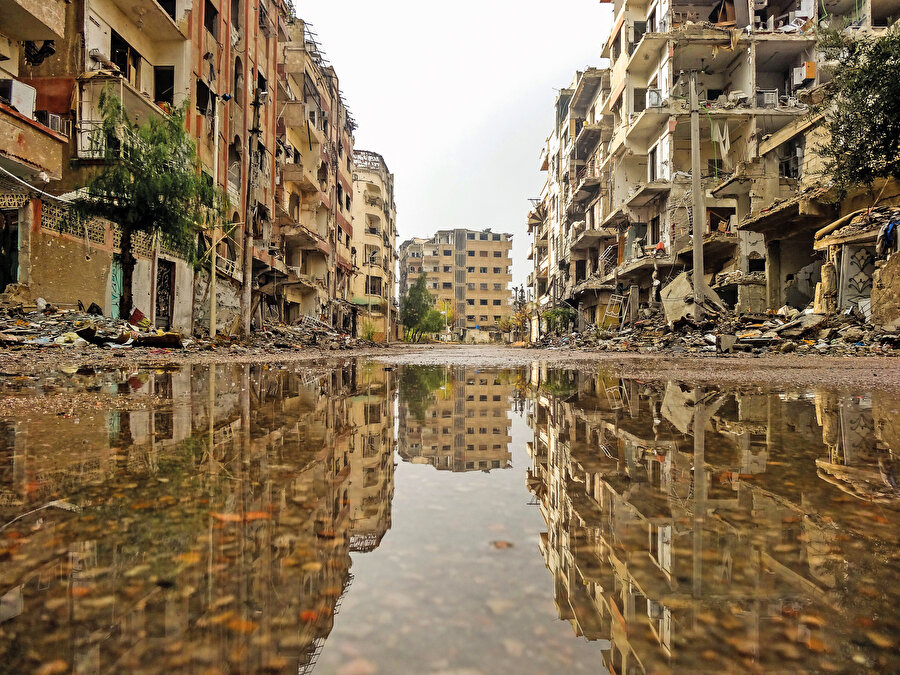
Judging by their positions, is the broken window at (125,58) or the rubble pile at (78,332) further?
the broken window at (125,58)

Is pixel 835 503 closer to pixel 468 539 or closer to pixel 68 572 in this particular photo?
pixel 468 539

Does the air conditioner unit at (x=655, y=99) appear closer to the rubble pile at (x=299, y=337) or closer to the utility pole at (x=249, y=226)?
the utility pole at (x=249, y=226)

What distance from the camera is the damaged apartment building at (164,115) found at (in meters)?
11.5

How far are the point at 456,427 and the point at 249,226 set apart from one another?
60.5 feet

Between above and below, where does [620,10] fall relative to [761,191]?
above

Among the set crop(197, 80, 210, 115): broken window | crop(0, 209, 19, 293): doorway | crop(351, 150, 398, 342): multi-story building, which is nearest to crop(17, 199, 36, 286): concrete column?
crop(0, 209, 19, 293): doorway

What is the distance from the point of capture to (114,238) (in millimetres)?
14039

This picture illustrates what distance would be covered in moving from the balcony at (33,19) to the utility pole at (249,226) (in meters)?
7.85

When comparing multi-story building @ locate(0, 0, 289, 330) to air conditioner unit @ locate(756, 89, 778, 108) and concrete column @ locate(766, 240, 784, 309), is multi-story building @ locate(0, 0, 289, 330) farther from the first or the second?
air conditioner unit @ locate(756, 89, 778, 108)

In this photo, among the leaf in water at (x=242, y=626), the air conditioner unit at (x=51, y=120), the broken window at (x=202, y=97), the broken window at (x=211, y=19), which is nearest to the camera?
the leaf in water at (x=242, y=626)

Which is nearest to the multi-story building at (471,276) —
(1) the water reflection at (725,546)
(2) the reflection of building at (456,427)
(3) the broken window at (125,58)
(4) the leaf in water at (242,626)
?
(3) the broken window at (125,58)

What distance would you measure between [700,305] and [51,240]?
1738 centimetres

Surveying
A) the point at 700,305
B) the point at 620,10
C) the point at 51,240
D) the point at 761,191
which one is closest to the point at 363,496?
the point at 51,240

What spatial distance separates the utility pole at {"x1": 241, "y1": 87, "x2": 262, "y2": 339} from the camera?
695 inches
